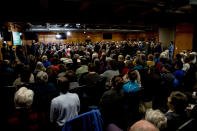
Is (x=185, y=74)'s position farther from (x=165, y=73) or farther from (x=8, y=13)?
(x=8, y=13)

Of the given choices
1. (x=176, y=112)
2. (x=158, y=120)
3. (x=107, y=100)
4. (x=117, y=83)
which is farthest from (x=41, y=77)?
(x=176, y=112)

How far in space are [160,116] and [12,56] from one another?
7.07 metres

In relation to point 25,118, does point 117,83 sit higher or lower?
higher

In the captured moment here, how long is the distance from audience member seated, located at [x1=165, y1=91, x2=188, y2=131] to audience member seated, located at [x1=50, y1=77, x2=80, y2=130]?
Answer: 4.30 ft

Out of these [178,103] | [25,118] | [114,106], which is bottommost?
[114,106]

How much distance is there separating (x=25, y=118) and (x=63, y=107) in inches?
19.9

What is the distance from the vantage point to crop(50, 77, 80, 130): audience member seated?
2.05 meters

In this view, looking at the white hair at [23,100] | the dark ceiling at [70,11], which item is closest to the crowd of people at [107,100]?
the white hair at [23,100]

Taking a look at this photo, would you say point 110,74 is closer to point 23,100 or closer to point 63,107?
point 63,107

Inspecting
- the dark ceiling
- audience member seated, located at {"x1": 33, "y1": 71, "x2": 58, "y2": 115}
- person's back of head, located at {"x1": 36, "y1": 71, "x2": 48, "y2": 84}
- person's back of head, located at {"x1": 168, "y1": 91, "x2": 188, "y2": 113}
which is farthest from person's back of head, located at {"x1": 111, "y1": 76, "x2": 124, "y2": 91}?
the dark ceiling

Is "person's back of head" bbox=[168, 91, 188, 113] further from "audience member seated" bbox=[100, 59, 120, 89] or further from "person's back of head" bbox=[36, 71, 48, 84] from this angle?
"person's back of head" bbox=[36, 71, 48, 84]

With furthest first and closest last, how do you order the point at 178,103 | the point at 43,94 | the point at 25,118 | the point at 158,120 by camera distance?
the point at 43,94
the point at 178,103
the point at 25,118
the point at 158,120

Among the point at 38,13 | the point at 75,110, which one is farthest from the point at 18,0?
the point at 75,110

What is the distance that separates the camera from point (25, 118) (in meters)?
1.71
